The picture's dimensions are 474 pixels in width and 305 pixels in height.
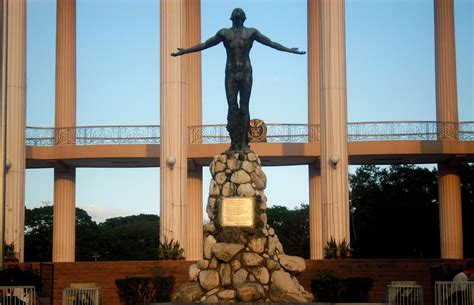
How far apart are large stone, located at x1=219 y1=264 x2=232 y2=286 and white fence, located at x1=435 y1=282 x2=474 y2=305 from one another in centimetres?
572

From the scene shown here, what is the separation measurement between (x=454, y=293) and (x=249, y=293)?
5.60 meters

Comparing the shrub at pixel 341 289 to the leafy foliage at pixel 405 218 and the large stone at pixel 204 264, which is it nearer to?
the large stone at pixel 204 264

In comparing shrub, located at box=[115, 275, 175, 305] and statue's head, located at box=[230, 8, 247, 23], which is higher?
statue's head, located at box=[230, 8, 247, 23]

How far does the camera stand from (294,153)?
5378 cm

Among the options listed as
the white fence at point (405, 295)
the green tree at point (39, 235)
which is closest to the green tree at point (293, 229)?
the green tree at point (39, 235)

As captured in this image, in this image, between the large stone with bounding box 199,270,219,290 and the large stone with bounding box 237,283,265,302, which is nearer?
the large stone with bounding box 237,283,265,302

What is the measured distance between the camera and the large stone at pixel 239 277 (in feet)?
88.3

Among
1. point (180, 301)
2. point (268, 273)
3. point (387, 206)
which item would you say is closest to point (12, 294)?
point (180, 301)

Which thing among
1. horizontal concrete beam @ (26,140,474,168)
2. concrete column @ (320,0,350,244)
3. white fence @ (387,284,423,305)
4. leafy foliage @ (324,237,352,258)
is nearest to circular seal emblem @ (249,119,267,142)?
horizontal concrete beam @ (26,140,474,168)

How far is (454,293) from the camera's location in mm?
28031

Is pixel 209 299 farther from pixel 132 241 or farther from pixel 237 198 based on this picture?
pixel 132 241

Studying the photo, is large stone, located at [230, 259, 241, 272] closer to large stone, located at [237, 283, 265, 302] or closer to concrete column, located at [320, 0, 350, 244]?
large stone, located at [237, 283, 265, 302]

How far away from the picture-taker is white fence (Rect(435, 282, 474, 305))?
2712 centimetres

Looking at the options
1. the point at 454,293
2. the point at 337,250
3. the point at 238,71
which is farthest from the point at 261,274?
the point at 337,250
